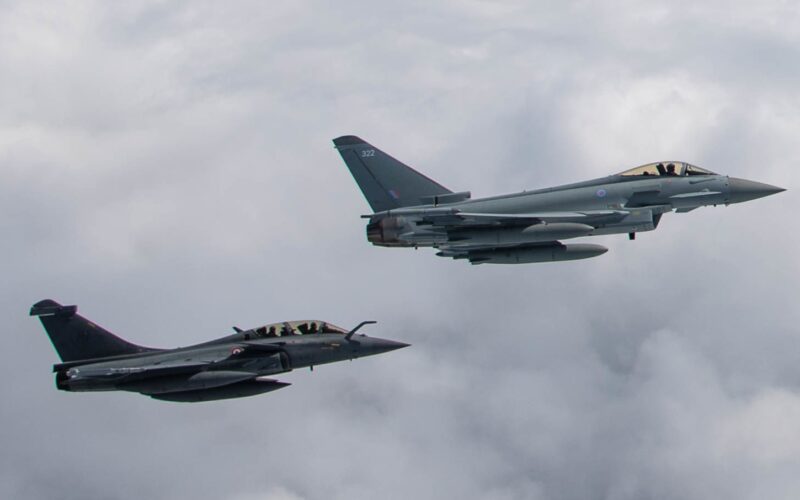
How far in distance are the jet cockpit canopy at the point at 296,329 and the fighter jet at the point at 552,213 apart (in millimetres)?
4762

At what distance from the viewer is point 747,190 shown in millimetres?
50625

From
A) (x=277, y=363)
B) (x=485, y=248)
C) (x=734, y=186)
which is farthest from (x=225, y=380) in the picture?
(x=734, y=186)

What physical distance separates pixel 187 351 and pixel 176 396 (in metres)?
1.85

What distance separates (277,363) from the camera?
47.5 metres

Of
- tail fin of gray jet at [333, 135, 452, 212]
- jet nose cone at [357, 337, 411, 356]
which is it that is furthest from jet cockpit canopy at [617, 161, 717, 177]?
jet nose cone at [357, 337, 411, 356]

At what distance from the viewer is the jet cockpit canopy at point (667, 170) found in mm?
51969

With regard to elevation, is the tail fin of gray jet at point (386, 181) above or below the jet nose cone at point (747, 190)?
above

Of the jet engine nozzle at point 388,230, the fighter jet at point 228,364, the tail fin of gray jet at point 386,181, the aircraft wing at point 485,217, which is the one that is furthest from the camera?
the tail fin of gray jet at point 386,181

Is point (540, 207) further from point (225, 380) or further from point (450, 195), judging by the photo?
point (225, 380)

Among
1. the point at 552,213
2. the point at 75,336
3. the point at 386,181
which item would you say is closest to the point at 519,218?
the point at 552,213

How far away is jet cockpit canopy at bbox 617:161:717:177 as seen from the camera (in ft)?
171

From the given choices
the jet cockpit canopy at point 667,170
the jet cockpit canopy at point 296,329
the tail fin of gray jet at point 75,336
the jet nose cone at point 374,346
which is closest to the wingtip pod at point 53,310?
the tail fin of gray jet at point 75,336

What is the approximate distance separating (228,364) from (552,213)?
14.8 metres

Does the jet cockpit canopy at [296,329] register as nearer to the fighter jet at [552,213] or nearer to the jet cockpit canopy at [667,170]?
the fighter jet at [552,213]
